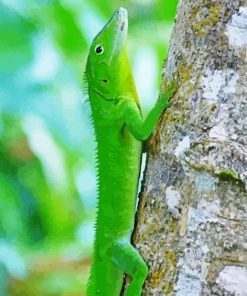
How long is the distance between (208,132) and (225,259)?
0.30 m

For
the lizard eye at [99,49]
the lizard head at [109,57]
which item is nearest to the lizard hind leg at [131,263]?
the lizard head at [109,57]

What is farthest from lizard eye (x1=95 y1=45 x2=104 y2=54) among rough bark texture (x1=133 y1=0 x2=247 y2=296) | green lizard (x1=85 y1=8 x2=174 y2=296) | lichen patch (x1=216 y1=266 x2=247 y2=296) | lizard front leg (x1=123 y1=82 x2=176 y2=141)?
lichen patch (x1=216 y1=266 x2=247 y2=296)

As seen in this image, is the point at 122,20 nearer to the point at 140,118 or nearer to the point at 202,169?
the point at 140,118

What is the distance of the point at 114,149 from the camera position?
2.55 meters

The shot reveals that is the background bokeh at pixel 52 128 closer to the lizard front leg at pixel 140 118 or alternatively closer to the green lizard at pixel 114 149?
the green lizard at pixel 114 149

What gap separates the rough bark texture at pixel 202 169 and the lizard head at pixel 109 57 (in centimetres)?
63

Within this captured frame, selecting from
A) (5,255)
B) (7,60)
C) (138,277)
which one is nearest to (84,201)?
(5,255)

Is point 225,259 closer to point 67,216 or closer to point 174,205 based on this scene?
point 174,205

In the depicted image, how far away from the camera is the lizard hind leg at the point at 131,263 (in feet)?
6.57

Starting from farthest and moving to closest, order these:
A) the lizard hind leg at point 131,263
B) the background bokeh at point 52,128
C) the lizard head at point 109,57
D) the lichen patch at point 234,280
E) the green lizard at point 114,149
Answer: the background bokeh at point 52,128 → the lizard head at point 109,57 → the green lizard at point 114,149 → the lizard hind leg at point 131,263 → the lichen patch at point 234,280

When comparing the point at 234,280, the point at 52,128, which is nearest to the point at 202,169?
the point at 234,280

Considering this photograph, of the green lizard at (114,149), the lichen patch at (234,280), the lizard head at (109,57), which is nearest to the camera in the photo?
the lichen patch at (234,280)

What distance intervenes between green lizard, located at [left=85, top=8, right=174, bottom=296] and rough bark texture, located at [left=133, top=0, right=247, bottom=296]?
17cm

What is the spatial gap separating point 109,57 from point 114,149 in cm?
33
